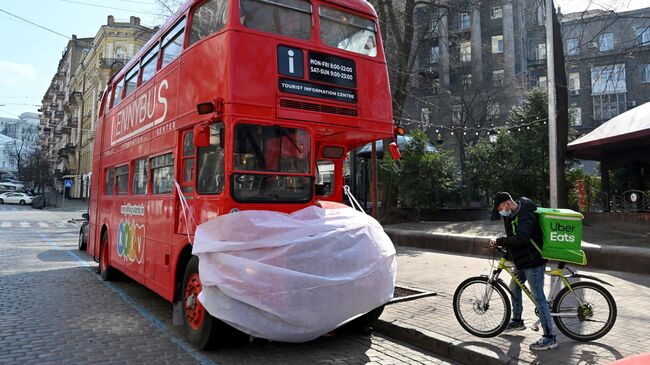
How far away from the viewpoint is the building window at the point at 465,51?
41.4 meters

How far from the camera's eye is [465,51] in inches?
1665

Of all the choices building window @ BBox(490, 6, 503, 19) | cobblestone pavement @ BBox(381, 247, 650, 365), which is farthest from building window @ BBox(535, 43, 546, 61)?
cobblestone pavement @ BBox(381, 247, 650, 365)

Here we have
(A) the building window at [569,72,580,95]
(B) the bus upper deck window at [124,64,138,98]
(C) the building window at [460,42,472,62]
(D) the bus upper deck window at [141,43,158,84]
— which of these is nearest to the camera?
(D) the bus upper deck window at [141,43,158,84]

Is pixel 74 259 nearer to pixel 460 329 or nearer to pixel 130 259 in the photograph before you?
pixel 130 259

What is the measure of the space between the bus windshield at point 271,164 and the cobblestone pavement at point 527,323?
7.44 ft

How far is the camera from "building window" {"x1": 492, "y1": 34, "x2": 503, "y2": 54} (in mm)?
43219

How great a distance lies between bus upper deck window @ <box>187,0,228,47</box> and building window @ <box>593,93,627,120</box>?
148ft

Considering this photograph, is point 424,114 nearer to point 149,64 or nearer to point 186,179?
point 149,64

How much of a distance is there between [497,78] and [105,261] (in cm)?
3542

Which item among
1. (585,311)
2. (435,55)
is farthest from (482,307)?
(435,55)

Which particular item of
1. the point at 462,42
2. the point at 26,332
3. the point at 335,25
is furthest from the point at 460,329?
the point at 462,42

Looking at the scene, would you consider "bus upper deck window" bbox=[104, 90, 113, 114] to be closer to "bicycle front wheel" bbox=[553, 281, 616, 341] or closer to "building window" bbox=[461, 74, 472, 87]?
"bicycle front wheel" bbox=[553, 281, 616, 341]

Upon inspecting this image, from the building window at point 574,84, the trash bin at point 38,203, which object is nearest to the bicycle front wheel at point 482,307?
the building window at point 574,84

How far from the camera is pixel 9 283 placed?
359 inches
